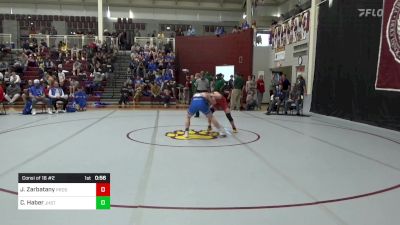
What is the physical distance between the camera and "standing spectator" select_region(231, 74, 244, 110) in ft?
52.3

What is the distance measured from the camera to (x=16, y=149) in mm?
6781

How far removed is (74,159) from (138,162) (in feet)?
3.53

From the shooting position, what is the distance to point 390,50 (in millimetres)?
9922

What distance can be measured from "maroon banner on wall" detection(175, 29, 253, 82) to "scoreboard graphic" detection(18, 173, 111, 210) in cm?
1851

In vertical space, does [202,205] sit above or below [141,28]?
below

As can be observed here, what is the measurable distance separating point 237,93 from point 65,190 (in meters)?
13.7

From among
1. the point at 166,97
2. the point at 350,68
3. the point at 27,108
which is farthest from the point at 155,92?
the point at 350,68

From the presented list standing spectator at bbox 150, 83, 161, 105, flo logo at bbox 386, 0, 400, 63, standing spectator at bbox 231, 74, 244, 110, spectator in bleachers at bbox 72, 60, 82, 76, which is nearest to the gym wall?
flo logo at bbox 386, 0, 400, 63

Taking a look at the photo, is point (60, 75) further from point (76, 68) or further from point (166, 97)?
point (166, 97)

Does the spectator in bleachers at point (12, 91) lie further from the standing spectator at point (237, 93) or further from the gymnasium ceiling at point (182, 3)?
the gymnasium ceiling at point (182, 3)

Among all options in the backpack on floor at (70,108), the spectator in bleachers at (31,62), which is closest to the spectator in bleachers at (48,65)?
the spectator in bleachers at (31,62)

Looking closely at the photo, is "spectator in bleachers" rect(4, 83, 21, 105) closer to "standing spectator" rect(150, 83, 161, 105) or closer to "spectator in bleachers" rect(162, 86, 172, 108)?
"standing spectator" rect(150, 83, 161, 105)

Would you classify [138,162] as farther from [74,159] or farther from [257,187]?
[257,187]

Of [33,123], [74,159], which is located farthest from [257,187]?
[33,123]
